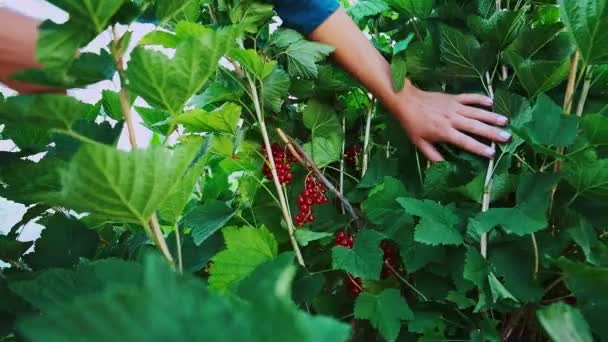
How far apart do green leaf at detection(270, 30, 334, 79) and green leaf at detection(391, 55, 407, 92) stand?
0.07m

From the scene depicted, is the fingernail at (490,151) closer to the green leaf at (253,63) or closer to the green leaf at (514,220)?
the green leaf at (514,220)

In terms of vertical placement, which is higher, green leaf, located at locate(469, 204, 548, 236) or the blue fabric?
the blue fabric

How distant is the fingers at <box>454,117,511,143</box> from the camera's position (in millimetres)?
580

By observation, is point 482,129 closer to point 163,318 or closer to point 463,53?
point 463,53

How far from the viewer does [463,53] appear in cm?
58

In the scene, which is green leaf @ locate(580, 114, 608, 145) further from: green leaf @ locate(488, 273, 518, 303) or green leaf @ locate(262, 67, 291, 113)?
green leaf @ locate(262, 67, 291, 113)

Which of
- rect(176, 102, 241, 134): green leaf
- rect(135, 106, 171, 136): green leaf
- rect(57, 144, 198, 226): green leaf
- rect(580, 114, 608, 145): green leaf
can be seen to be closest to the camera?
rect(57, 144, 198, 226): green leaf

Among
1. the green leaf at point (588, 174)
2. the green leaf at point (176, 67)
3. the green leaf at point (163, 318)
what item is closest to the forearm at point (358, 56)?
the green leaf at point (588, 174)

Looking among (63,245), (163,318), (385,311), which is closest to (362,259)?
(385,311)

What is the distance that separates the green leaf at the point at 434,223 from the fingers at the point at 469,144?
0.09 metres

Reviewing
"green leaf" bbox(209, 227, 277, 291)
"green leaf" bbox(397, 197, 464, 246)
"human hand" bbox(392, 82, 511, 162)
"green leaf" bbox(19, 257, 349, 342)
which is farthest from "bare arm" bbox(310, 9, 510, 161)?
"green leaf" bbox(19, 257, 349, 342)

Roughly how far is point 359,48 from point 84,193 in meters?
0.43

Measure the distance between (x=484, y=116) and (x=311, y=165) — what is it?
0.20 m

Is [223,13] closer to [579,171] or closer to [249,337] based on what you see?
[579,171]
